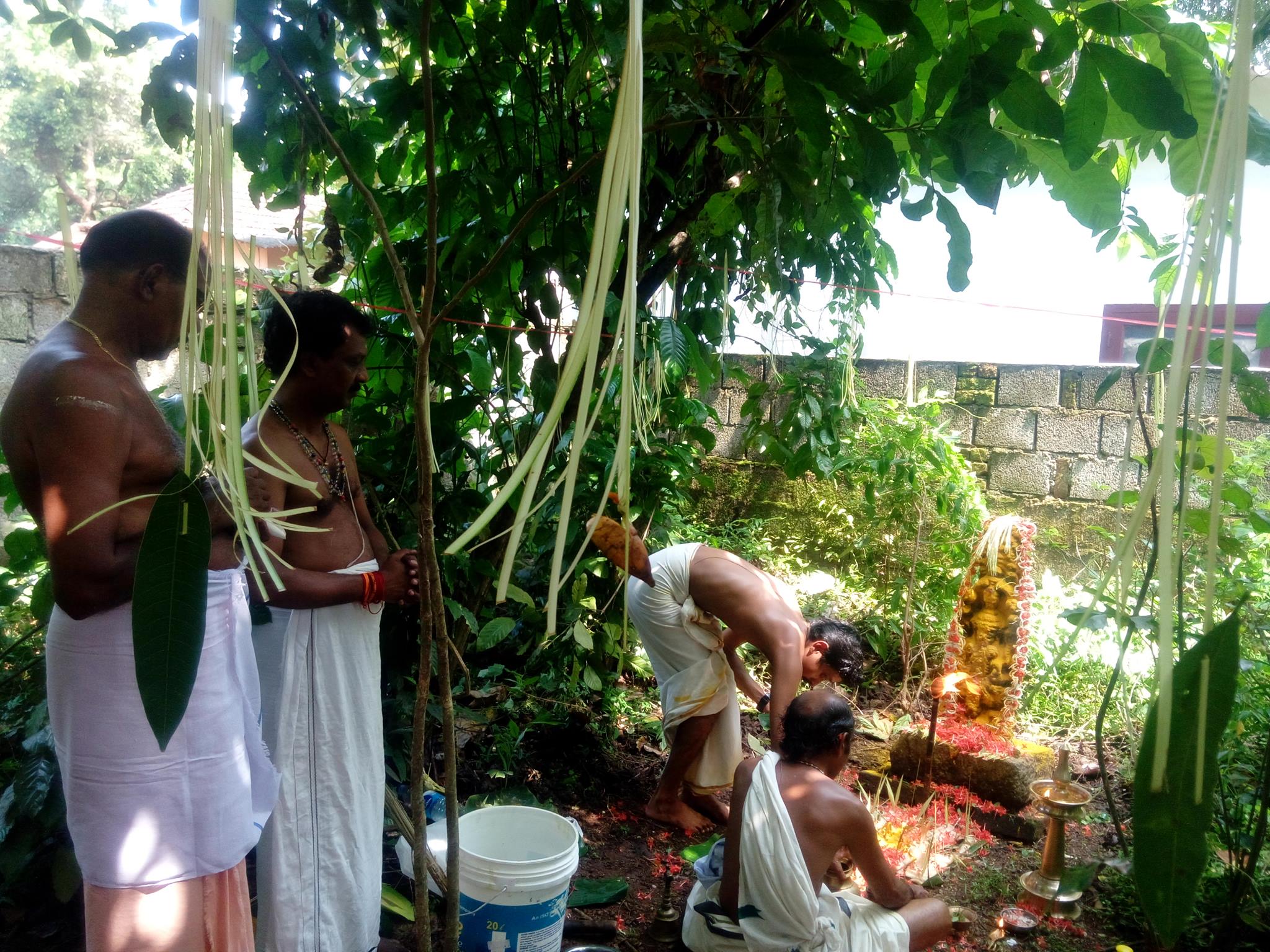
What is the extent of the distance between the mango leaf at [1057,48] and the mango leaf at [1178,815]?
842 mm

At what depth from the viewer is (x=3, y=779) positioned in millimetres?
1997

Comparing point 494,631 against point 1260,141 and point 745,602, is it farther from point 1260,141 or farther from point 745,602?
→ point 1260,141

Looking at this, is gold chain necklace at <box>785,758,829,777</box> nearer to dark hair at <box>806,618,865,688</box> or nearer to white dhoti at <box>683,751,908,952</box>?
white dhoti at <box>683,751,908,952</box>

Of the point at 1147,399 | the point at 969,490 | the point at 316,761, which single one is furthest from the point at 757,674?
the point at 316,761

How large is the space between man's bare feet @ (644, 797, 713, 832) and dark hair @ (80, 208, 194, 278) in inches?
89.2

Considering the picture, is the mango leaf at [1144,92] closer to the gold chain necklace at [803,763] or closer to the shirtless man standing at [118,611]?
the shirtless man standing at [118,611]

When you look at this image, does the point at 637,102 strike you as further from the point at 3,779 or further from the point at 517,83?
the point at 3,779

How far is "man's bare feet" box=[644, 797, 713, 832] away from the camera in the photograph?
2.87 metres

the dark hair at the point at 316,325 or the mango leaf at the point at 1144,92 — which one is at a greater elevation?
the mango leaf at the point at 1144,92

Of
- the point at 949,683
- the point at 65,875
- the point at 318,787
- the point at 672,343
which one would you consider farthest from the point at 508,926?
the point at 949,683

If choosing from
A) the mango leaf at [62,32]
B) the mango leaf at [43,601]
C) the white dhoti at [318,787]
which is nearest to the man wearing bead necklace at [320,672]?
the white dhoti at [318,787]

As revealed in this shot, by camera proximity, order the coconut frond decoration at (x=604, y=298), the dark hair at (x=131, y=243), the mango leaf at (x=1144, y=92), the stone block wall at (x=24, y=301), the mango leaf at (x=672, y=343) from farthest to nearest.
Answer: the stone block wall at (x=24, y=301), the mango leaf at (x=672, y=343), the dark hair at (x=131, y=243), the mango leaf at (x=1144, y=92), the coconut frond decoration at (x=604, y=298)

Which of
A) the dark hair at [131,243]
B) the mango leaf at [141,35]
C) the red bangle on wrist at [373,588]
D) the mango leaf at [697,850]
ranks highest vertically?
the mango leaf at [141,35]

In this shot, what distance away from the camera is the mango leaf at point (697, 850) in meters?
2.65
